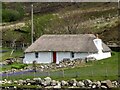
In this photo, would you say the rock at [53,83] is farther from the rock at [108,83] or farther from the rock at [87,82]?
the rock at [108,83]

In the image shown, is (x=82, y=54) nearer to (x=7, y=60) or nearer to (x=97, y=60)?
(x=97, y=60)

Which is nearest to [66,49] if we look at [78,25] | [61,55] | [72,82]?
[61,55]

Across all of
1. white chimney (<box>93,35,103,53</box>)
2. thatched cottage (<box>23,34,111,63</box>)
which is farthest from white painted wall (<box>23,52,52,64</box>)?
white chimney (<box>93,35,103,53</box>)

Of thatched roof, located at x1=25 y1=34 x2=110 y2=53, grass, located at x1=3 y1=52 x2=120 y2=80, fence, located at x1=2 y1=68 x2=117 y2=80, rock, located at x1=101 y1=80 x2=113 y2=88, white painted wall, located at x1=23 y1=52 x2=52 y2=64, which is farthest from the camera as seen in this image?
white painted wall, located at x1=23 y1=52 x2=52 y2=64

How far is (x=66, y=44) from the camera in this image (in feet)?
183

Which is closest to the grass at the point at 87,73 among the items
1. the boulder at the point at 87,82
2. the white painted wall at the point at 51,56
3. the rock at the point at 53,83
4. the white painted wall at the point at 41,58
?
the boulder at the point at 87,82

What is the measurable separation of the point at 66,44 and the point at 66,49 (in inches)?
41.2

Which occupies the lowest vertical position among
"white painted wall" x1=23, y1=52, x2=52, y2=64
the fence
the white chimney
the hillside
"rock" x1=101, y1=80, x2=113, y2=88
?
"rock" x1=101, y1=80, x2=113, y2=88

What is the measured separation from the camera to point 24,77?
43469 mm

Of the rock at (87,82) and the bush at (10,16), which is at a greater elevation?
the bush at (10,16)

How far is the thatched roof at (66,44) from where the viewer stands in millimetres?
54197

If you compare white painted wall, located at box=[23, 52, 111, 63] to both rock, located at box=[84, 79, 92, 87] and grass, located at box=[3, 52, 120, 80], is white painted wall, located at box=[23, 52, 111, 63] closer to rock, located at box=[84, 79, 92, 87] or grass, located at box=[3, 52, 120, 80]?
grass, located at box=[3, 52, 120, 80]

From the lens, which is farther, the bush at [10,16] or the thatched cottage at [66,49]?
the bush at [10,16]

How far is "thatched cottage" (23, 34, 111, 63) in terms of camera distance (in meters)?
53.9
